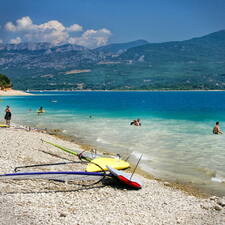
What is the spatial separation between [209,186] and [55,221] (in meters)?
9.89

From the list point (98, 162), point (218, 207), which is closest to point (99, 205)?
point (218, 207)

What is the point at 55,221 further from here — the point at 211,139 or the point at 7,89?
the point at 7,89

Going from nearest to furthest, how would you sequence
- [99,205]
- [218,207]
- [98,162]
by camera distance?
[218,207]
[99,205]
[98,162]

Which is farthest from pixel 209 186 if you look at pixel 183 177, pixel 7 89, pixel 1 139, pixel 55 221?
pixel 7 89

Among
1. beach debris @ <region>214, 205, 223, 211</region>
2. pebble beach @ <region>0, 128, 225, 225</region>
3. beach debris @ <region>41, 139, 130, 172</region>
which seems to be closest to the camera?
pebble beach @ <region>0, 128, 225, 225</region>

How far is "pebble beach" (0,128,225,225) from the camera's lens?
32.4ft

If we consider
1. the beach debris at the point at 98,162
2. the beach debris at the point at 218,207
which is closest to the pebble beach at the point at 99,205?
the beach debris at the point at 218,207

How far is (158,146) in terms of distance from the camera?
90.2 feet

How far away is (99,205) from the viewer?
11406 mm

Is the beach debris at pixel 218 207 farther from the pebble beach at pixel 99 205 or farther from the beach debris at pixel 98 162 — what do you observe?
the beach debris at pixel 98 162

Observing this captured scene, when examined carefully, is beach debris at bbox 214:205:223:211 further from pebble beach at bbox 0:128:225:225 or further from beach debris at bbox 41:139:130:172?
beach debris at bbox 41:139:130:172

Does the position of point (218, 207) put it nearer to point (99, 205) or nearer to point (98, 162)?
point (99, 205)

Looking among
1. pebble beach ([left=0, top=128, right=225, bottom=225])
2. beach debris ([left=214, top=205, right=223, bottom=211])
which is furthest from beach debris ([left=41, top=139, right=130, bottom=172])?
beach debris ([left=214, top=205, right=223, bottom=211])

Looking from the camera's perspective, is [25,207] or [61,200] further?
[61,200]
